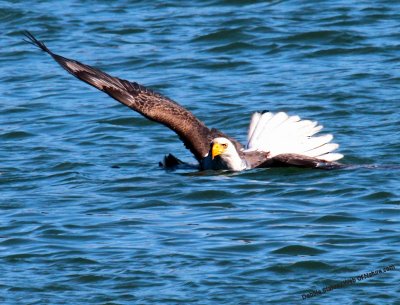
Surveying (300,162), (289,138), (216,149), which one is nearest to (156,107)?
(216,149)

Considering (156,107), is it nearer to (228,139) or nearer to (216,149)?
(228,139)

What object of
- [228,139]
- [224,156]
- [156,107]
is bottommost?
[224,156]

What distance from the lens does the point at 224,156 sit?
13164mm

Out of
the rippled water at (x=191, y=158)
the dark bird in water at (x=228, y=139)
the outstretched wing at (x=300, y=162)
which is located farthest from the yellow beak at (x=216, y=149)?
the outstretched wing at (x=300, y=162)

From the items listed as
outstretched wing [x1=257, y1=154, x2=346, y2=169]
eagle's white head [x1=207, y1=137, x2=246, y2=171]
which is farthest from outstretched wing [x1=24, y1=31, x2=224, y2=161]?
outstretched wing [x1=257, y1=154, x2=346, y2=169]

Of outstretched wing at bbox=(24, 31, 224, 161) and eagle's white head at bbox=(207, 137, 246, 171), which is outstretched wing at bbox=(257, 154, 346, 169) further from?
outstretched wing at bbox=(24, 31, 224, 161)

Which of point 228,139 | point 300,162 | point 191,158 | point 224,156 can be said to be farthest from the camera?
point 191,158

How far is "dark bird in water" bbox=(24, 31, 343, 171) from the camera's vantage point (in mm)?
13148

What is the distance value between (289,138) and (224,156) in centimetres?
75

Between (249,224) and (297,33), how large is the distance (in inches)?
346

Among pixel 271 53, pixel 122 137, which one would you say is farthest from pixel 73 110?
pixel 271 53

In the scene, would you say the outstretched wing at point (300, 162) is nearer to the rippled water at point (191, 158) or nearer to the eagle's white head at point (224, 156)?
the rippled water at point (191, 158)

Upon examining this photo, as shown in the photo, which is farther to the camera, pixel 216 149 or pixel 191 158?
pixel 191 158

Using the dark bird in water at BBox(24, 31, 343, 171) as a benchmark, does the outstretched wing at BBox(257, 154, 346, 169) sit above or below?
below
